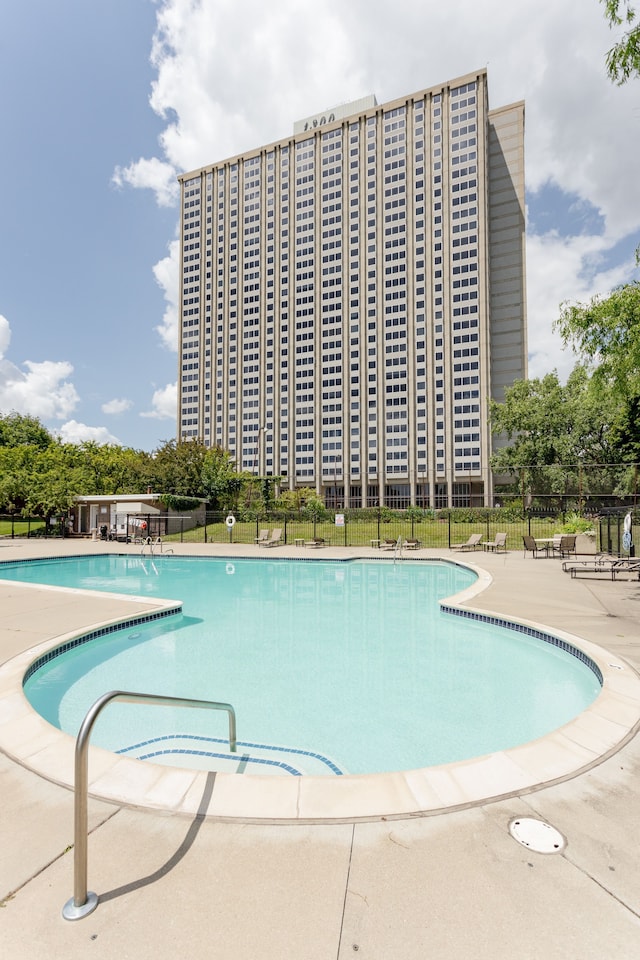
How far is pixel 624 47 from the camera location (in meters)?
9.04

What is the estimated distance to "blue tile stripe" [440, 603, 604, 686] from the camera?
20.4 feet

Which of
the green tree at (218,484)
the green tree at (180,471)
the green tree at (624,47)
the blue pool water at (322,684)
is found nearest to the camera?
the blue pool water at (322,684)

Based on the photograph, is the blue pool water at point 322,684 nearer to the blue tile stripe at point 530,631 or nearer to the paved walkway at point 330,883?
the blue tile stripe at point 530,631

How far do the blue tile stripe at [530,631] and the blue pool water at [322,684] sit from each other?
89 mm

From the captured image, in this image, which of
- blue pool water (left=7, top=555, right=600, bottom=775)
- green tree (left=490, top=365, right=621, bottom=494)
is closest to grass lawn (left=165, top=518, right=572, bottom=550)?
green tree (left=490, top=365, right=621, bottom=494)

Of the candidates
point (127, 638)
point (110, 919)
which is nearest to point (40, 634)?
point (127, 638)

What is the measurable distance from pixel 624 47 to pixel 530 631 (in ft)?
37.9

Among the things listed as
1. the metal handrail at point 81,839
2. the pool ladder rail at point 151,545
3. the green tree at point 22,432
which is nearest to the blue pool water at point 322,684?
the metal handrail at point 81,839

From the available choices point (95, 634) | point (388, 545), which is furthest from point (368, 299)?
point (95, 634)

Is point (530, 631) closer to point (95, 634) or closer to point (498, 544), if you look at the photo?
point (95, 634)

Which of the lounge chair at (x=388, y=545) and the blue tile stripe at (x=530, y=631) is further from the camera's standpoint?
the lounge chair at (x=388, y=545)

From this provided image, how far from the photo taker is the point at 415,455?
72125 mm

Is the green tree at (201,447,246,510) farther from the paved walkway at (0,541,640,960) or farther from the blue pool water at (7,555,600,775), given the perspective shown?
the paved walkway at (0,541,640,960)

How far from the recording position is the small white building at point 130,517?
2923 centimetres
